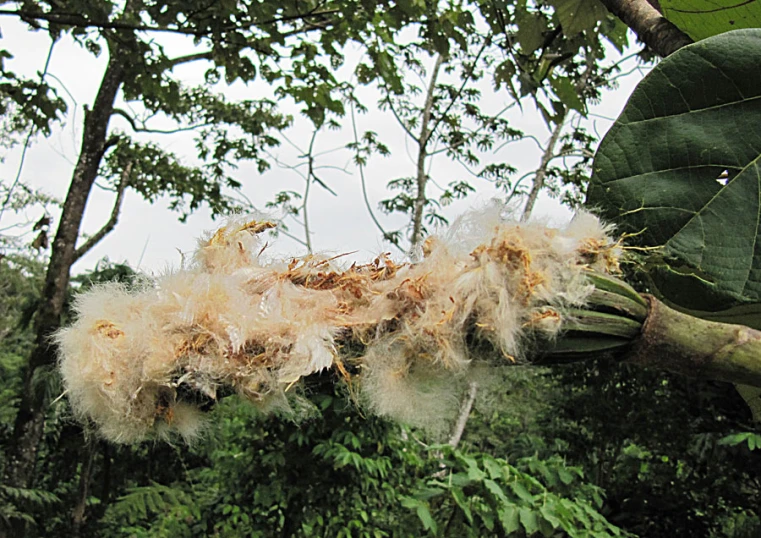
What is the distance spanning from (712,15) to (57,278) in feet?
11.0

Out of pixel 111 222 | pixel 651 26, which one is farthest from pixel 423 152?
pixel 651 26

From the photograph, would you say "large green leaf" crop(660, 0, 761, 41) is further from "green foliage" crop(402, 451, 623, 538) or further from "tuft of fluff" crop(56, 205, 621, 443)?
"green foliage" crop(402, 451, 623, 538)

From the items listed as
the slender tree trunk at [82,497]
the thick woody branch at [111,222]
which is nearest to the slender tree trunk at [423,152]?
the thick woody branch at [111,222]

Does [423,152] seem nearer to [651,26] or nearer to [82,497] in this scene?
[82,497]

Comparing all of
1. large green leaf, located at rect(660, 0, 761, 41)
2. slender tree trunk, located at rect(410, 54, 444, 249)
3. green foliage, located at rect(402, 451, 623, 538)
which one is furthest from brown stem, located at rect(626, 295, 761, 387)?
slender tree trunk, located at rect(410, 54, 444, 249)

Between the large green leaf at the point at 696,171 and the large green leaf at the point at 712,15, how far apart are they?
0.32 ft

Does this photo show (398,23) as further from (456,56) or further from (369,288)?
(456,56)

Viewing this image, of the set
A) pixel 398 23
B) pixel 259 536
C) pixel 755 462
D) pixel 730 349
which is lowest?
pixel 755 462

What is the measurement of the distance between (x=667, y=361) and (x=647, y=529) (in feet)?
12.9

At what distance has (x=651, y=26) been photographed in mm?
543

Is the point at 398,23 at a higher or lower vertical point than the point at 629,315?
higher

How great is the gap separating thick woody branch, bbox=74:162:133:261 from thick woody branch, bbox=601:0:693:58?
336 centimetres

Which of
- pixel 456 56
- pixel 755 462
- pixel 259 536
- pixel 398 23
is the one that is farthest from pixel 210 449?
pixel 456 56

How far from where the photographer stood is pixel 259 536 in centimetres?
247
